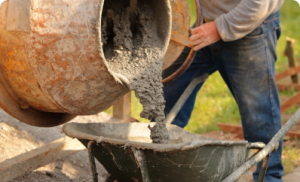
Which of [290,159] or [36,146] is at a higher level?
[36,146]

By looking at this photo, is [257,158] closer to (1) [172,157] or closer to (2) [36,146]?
(1) [172,157]

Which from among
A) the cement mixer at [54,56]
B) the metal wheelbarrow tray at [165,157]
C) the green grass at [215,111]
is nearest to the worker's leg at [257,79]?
the metal wheelbarrow tray at [165,157]

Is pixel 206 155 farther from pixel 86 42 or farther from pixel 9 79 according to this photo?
pixel 9 79

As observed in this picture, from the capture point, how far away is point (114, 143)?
1.60m

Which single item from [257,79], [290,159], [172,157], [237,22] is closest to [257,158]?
[172,157]

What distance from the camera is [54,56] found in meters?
1.63

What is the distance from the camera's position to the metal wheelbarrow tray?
61.2 inches

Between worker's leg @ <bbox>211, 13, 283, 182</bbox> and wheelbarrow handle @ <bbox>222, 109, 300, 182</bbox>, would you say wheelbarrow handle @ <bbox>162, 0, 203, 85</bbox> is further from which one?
wheelbarrow handle @ <bbox>222, 109, 300, 182</bbox>

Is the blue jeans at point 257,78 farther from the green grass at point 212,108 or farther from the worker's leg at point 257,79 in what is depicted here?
the green grass at point 212,108

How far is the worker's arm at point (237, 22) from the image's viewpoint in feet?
7.06

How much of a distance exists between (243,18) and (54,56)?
121 centimetres

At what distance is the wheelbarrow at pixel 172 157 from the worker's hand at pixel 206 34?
74 centimetres

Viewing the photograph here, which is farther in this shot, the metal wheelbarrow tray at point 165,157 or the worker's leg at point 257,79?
the worker's leg at point 257,79

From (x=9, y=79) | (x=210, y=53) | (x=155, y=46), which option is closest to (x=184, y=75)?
(x=210, y=53)
